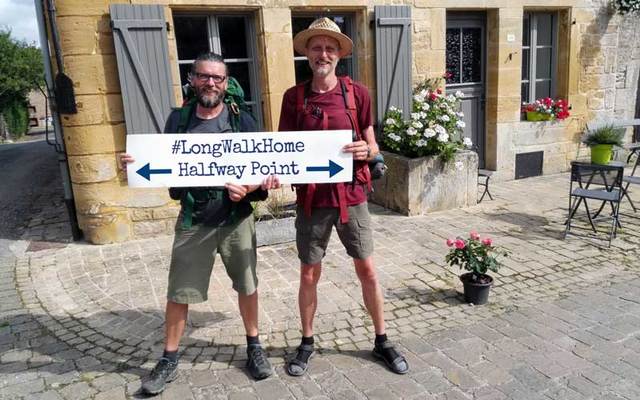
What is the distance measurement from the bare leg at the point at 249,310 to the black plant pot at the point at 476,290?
172 cm

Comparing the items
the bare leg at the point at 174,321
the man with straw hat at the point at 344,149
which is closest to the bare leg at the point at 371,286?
the man with straw hat at the point at 344,149

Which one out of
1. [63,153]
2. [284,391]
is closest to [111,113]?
[63,153]

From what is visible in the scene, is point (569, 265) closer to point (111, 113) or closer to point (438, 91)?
point (438, 91)

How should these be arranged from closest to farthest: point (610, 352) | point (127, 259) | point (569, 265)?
point (610, 352), point (569, 265), point (127, 259)

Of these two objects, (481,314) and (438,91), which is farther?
(438,91)

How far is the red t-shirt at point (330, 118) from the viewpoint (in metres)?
2.62

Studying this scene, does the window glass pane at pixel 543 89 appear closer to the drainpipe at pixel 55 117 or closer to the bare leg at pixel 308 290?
Answer: the bare leg at pixel 308 290

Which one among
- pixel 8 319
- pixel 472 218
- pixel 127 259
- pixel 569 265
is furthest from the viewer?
pixel 472 218

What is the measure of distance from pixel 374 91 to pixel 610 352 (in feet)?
14.1

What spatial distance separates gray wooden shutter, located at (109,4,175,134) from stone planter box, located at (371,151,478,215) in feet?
9.49

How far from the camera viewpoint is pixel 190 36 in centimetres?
569

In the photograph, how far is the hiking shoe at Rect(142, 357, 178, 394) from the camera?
8.75ft

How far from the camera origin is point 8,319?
3727mm

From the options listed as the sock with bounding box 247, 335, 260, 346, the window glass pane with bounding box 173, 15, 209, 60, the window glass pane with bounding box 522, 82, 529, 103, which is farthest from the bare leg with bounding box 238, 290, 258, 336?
the window glass pane with bounding box 522, 82, 529, 103
